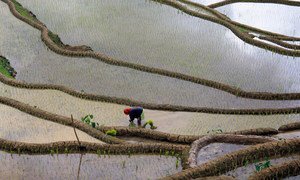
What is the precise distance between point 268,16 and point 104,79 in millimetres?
6272

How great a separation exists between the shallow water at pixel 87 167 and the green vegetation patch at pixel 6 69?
377 centimetres

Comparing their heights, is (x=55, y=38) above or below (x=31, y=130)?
above

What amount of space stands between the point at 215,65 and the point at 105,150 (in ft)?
14.2

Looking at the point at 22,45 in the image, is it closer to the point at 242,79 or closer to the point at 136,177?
the point at 242,79

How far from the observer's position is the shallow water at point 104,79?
1000 cm

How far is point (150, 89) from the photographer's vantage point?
411 inches

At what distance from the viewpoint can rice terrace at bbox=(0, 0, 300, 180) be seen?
24.7 feet

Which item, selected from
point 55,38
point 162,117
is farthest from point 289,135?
point 55,38

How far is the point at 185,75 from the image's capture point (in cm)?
1072

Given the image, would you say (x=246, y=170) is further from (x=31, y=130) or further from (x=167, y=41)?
(x=167, y=41)

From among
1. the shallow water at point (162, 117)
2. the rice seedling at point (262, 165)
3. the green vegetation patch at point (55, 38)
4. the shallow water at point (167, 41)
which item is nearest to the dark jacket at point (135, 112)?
the shallow water at point (162, 117)

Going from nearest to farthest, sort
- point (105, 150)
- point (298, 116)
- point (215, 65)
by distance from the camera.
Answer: point (105, 150), point (298, 116), point (215, 65)

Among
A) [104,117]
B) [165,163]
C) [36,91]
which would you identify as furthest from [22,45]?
[165,163]

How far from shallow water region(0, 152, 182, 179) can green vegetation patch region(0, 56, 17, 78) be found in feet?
12.4
